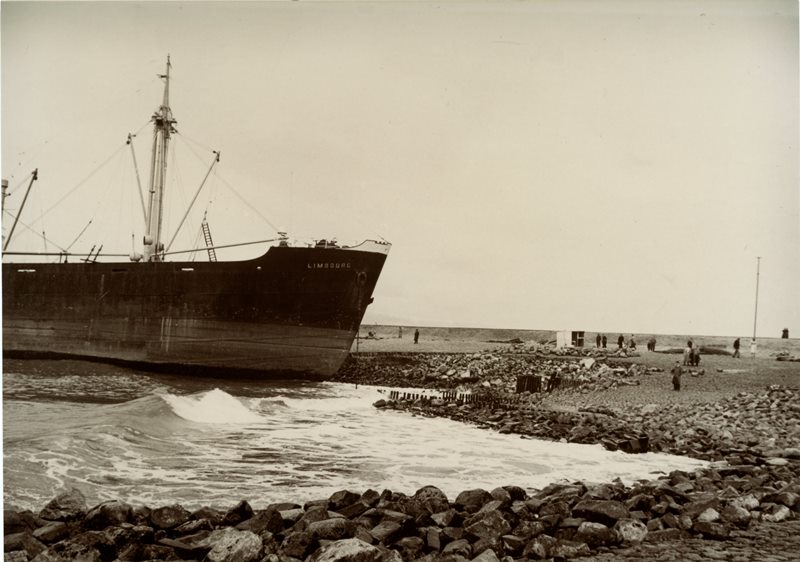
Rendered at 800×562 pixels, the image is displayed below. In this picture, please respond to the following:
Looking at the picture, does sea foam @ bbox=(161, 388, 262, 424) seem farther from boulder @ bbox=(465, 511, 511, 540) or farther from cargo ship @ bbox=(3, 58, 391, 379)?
boulder @ bbox=(465, 511, 511, 540)

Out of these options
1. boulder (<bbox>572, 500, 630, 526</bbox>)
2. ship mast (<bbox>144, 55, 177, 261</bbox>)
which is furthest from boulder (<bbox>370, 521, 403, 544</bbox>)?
ship mast (<bbox>144, 55, 177, 261</bbox>)

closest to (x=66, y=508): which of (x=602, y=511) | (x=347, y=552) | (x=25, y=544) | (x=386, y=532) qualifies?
(x=25, y=544)

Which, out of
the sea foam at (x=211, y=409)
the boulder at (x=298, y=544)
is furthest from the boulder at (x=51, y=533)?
the sea foam at (x=211, y=409)

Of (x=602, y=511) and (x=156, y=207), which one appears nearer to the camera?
(x=602, y=511)

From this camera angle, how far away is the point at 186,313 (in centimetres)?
1861

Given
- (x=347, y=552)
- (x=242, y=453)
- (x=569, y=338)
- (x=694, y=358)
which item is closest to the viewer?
(x=347, y=552)

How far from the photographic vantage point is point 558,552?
449cm

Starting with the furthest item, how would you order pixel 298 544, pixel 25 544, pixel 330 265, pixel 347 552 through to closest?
pixel 330 265, pixel 25 544, pixel 298 544, pixel 347 552

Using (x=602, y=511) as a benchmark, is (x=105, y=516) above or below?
below

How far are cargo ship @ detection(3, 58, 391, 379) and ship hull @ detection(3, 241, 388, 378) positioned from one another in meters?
0.03

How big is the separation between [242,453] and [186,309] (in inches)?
416

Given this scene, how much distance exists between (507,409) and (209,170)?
30.5 feet

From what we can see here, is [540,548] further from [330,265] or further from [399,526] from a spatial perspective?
[330,265]

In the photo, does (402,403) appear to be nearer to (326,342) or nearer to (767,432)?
(326,342)
